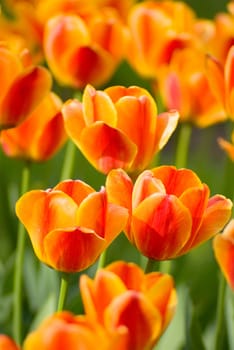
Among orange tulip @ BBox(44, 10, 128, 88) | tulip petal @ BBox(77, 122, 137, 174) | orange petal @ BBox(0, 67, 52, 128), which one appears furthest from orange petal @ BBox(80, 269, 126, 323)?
orange tulip @ BBox(44, 10, 128, 88)

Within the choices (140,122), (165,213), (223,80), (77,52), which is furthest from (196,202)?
(77,52)

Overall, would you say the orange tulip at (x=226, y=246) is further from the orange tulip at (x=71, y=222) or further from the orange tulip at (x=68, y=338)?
the orange tulip at (x=68, y=338)

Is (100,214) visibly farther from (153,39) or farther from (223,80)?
(153,39)

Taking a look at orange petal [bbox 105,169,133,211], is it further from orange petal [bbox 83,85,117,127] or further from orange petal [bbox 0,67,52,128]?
orange petal [bbox 0,67,52,128]

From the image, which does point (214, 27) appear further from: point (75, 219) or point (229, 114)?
point (75, 219)

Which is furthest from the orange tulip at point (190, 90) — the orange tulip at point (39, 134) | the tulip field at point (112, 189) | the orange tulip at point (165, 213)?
the orange tulip at point (165, 213)

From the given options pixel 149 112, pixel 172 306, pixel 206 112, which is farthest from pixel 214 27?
pixel 172 306

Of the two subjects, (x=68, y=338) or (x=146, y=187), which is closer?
(x=68, y=338)
